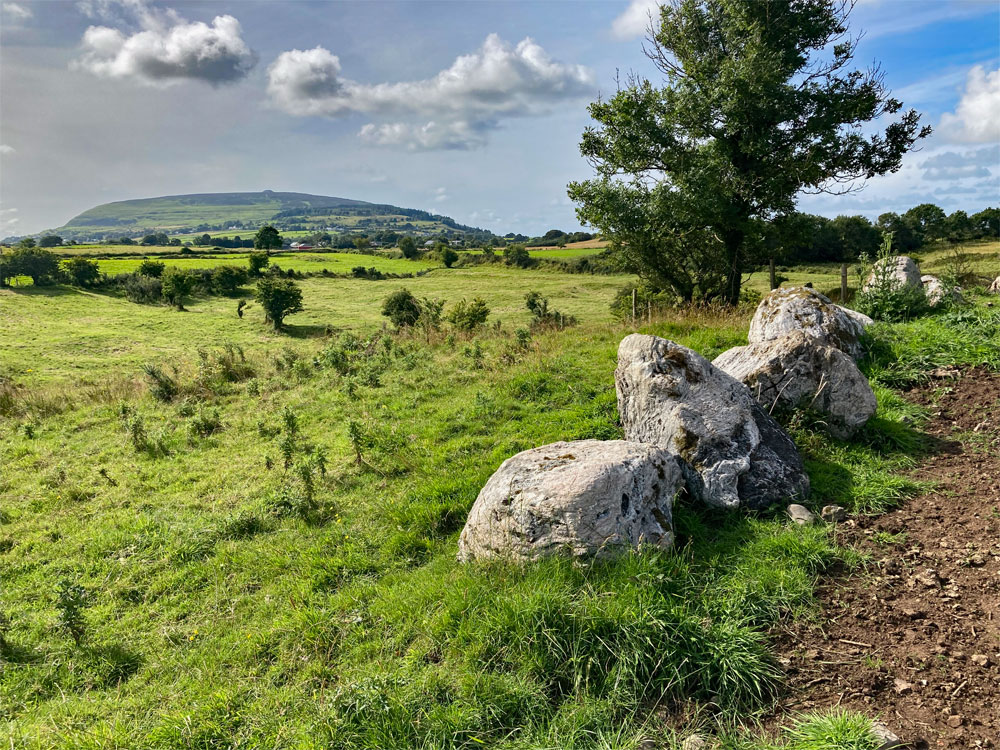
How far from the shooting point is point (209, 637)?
529cm

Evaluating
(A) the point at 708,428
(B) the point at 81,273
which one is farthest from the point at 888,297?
(B) the point at 81,273

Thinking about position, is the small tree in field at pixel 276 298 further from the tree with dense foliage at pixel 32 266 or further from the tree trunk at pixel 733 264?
the tree trunk at pixel 733 264

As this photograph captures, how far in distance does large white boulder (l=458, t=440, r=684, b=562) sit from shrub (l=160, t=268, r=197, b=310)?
70510 mm

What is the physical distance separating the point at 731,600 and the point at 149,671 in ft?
18.3

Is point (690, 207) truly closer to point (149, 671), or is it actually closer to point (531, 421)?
point (531, 421)

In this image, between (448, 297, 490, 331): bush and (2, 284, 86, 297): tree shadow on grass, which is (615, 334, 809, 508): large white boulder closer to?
(448, 297, 490, 331): bush

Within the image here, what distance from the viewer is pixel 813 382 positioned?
7.68 meters

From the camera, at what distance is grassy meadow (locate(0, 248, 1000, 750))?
3.92 metres

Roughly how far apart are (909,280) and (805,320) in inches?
239

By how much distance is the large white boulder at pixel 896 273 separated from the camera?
1244cm

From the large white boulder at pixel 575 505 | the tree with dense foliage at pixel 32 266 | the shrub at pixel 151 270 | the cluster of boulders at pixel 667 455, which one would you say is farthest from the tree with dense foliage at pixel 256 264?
the large white boulder at pixel 575 505

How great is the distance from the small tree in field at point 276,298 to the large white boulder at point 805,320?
5225 cm

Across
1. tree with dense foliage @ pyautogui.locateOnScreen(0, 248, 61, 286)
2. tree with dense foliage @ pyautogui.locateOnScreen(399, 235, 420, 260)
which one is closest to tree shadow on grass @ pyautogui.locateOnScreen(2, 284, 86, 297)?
tree with dense foliage @ pyautogui.locateOnScreen(0, 248, 61, 286)

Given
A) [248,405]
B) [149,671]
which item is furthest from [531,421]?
[248,405]
